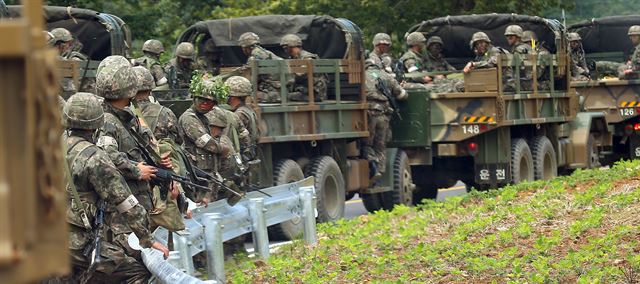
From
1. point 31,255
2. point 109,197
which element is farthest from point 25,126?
point 109,197

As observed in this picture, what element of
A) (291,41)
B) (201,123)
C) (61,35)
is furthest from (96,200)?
(291,41)

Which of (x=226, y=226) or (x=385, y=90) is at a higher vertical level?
(x=385, y=90)

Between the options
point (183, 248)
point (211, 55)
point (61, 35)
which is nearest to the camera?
point (183, 248)

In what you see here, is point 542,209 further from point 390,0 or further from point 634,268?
point 390,0

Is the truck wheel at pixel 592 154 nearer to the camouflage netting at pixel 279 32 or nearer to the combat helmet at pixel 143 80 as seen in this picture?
the camouflage netting at pixel 279 32

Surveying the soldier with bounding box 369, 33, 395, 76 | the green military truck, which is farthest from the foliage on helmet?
the green military truck

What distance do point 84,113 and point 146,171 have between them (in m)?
0.80

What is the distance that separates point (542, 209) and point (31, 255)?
10.7 meters

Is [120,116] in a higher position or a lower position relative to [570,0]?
lower

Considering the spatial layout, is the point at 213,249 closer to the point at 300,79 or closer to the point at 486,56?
the point at 300,79

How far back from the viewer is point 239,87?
47.6 ft

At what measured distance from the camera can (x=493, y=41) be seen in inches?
865

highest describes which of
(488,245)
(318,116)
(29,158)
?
(318,116)

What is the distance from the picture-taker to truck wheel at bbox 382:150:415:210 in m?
18.8
